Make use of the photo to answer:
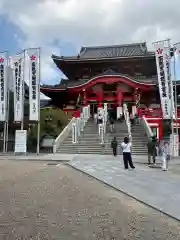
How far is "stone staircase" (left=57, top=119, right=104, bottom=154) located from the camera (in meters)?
24.5

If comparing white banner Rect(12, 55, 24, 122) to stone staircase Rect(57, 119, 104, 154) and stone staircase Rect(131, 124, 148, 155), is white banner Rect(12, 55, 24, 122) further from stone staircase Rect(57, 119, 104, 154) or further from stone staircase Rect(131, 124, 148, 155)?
stone staircase Rect(131, 124, 148, 155)

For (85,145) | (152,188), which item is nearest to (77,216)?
(152,188)

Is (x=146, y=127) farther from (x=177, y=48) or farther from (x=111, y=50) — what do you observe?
(x=111, y=50)

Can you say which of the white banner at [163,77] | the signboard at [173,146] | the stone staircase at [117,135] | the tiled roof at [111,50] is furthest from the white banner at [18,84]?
the tiled roof at [111,50]

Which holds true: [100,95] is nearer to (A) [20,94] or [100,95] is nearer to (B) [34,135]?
(B) [34,135]

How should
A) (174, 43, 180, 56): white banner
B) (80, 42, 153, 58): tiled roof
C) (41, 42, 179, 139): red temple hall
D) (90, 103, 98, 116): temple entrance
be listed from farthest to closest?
(80, 42, 153, 58): tiled roof
(90, 103, 98, 116): temple entrance
(41, 42, 179, 139): red temple hall
(174, 43, 180, 56): white banner

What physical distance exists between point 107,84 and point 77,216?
3073 centimetres

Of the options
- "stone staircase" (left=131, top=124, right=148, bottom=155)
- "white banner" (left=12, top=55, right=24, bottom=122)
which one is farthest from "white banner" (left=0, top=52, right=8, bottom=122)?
"stone staircase" (left=131, top=124, right=148, bottom=155)

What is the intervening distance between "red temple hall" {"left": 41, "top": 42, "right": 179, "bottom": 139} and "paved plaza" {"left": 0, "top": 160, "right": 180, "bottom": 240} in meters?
25.6

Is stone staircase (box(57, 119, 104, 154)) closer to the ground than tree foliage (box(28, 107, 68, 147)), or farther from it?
closer to the ground

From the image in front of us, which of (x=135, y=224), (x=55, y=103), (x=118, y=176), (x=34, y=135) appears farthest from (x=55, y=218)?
(x=55, y=103)

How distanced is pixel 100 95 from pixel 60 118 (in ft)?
26.5

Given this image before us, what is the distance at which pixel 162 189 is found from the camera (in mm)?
8938

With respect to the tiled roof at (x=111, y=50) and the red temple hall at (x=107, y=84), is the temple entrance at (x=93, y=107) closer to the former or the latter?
the red temple hall at (x=107, y=84)
